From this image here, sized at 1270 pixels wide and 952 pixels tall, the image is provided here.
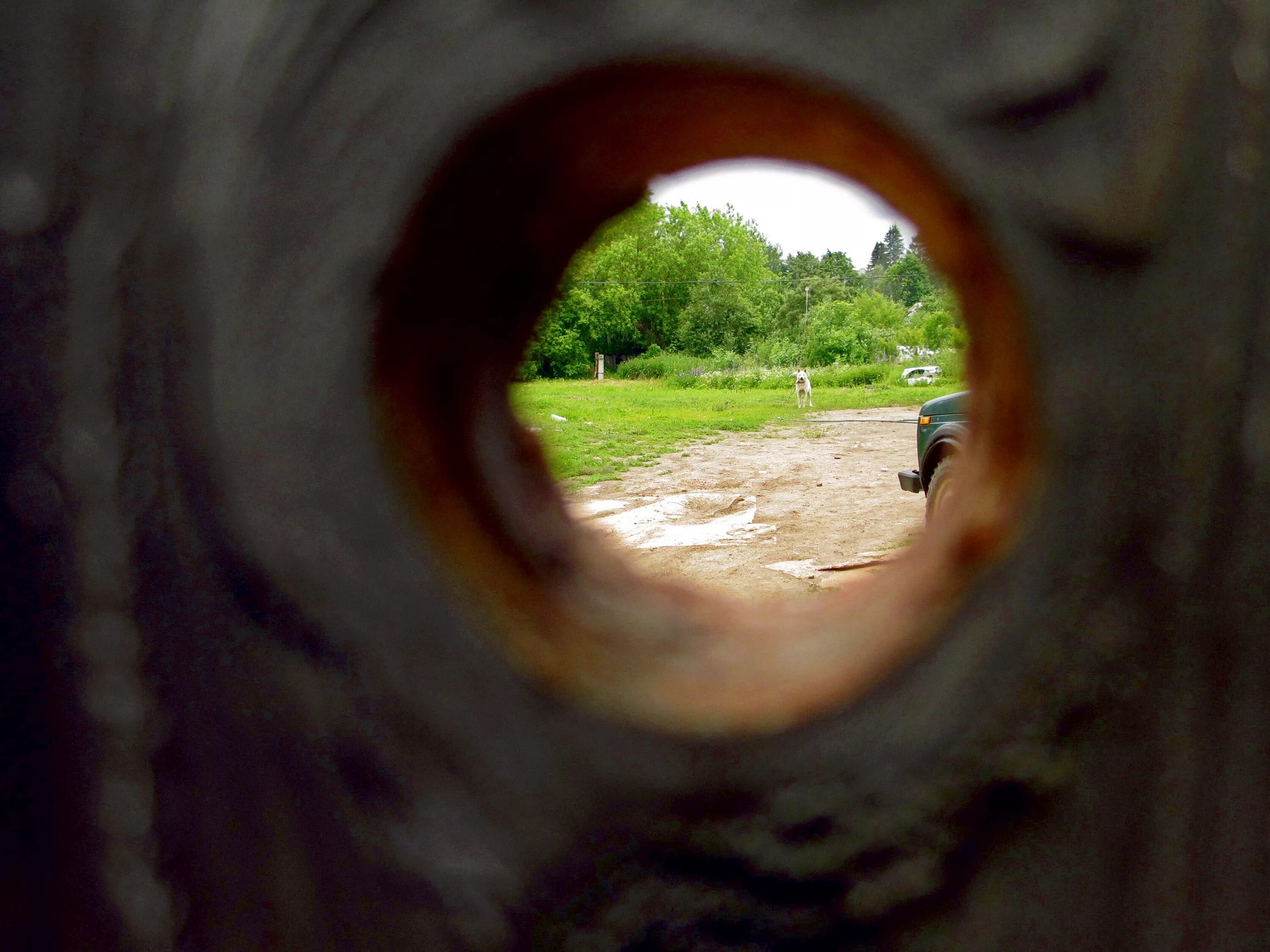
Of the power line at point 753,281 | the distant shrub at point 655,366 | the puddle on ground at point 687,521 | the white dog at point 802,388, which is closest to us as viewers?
the puddle on ground at point 687,521

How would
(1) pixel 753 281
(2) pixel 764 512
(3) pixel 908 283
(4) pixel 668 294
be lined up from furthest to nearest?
(3) pixel 908 283 < (1) pixel 753 281 < (4) pixel 668 294 < (2) pixel 764 512

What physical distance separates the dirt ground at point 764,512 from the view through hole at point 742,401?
2cm

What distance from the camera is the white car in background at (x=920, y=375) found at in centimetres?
1523

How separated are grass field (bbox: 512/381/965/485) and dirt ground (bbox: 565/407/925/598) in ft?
1.19

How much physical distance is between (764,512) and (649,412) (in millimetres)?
6540

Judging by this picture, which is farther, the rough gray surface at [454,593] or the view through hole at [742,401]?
the view through hole at [742,401]

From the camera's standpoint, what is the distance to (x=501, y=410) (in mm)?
339

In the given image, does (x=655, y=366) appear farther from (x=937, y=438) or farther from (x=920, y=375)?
(x=937, y=438)

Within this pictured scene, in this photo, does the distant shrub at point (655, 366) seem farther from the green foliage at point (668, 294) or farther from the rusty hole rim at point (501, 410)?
the rusty hole rim at point (501, 410)

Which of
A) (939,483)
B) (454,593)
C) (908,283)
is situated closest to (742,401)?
(939,483)

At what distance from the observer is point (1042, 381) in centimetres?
24

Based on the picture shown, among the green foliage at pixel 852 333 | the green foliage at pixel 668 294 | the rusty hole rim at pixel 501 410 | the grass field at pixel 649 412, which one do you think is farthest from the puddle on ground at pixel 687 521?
the green foliage at pixel 852 333

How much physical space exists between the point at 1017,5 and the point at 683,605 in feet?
0.79

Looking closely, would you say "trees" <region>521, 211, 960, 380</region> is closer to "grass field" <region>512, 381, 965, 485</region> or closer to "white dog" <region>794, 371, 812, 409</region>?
"grass field" <region>512, 381, 965, 485</region>
